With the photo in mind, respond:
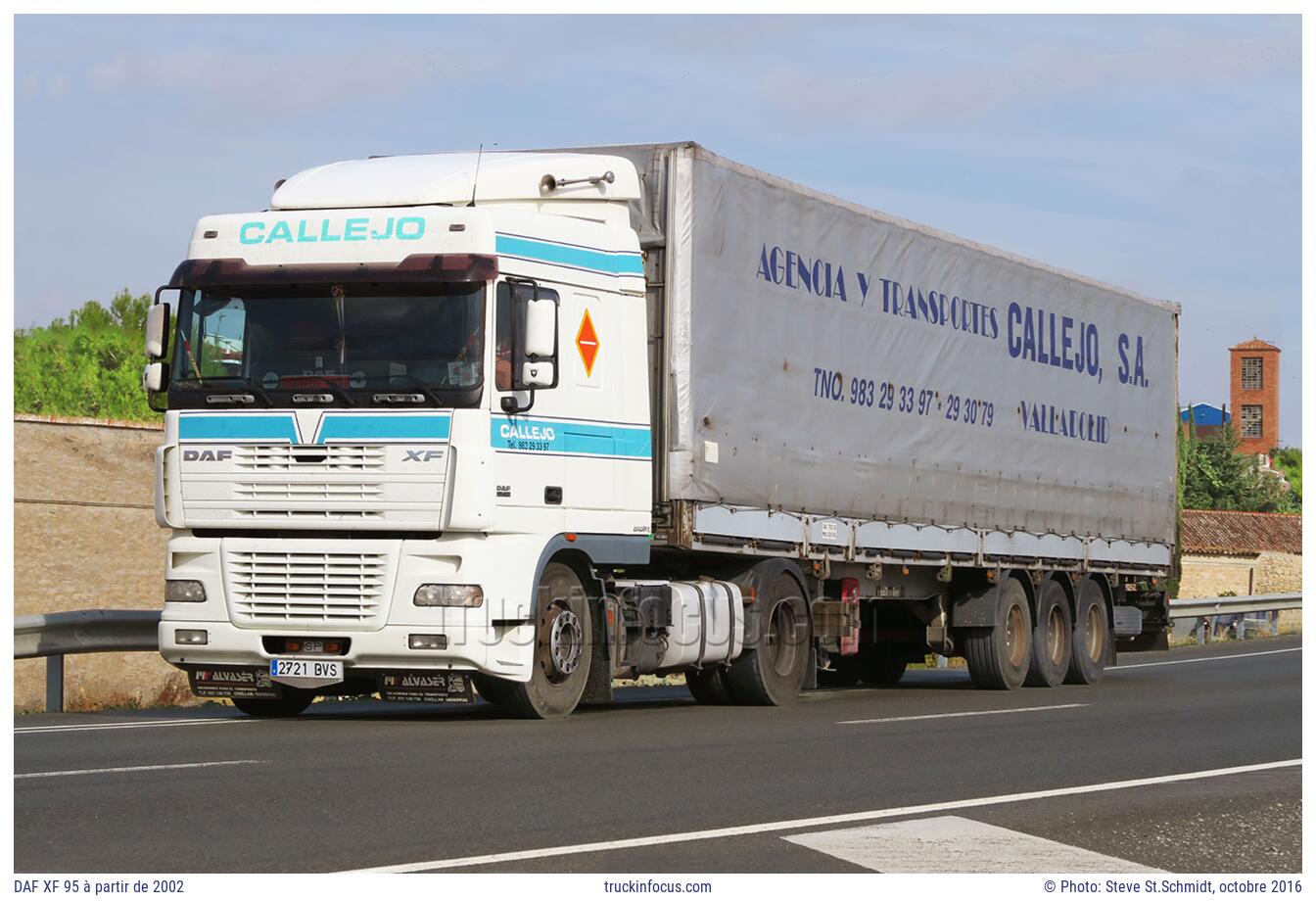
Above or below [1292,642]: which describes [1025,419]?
above

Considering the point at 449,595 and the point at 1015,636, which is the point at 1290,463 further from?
the point at 449,595

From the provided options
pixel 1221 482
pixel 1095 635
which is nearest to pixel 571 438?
pixel 1095 635

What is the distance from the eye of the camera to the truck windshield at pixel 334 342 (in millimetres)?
13492

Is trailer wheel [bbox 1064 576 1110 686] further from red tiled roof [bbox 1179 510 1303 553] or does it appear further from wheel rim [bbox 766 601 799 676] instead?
red tiled roof [bbox 1179 510 1303 553]

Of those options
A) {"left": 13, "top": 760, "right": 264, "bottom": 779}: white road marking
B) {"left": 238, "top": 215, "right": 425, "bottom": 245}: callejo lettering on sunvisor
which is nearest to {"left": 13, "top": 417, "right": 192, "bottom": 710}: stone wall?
{"left": 238, "top": 215, "right": 425, "bottom": 245}: callejo lettering on sunvisor

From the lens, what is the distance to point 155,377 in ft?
45.9

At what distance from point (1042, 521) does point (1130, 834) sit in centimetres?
1257

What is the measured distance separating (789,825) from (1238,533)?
64.1 metres

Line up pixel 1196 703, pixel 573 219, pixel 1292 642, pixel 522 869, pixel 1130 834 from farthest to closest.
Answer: pixel 1292 642
pixel 1196 703
pixel 573 219
pixel 1130 834
pixel 522 869

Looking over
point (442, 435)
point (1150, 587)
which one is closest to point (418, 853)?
point (442, 435)

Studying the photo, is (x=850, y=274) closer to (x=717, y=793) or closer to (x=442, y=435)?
(x=442, y=435)

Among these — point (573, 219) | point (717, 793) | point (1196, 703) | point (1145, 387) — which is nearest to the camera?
point (717, 793)

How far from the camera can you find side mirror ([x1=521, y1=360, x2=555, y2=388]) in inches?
534

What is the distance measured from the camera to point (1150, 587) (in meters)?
23.9
